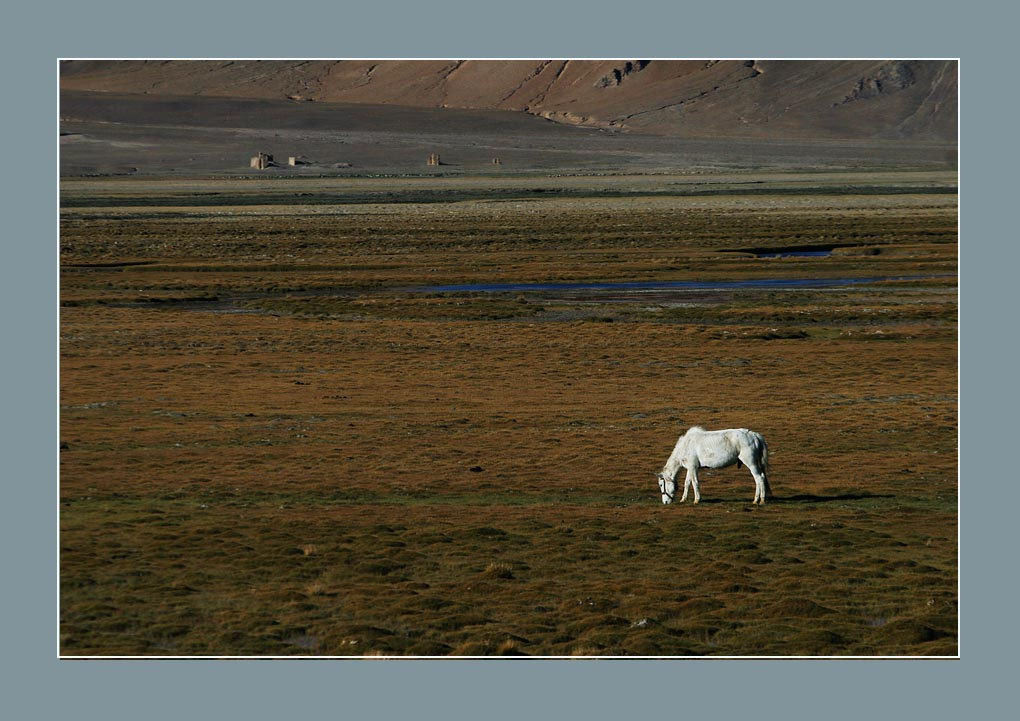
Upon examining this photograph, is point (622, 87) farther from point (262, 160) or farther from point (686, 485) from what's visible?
point (262, 160)

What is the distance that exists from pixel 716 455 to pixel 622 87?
41328 millimetres

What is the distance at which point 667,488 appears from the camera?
33.9 m

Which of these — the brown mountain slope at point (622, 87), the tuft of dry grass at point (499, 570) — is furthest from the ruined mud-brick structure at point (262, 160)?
the tuft of dry grass at point (499, 570)

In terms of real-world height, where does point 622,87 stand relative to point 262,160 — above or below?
below

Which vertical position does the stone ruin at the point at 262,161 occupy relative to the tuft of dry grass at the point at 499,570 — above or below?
above

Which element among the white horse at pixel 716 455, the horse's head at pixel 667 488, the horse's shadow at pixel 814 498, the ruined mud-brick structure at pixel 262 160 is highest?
the ruined mud-brick structure at pixel 262 160

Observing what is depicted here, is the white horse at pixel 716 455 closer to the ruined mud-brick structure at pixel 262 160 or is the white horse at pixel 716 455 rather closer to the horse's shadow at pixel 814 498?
the horse's shadow at pixel 814 498

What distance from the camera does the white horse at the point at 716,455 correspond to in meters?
33.2

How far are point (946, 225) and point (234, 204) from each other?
58246mm

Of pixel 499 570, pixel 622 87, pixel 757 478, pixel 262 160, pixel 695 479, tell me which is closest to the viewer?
pixel 499 570

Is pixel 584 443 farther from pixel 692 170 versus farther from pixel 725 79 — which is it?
pixel 692 170

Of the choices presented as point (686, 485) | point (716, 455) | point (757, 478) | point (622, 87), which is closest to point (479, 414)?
→ point (686, 485)

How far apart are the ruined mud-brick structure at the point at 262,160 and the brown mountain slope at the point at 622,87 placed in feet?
91.1

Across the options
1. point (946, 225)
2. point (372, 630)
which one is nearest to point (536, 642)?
point (372, 630)
